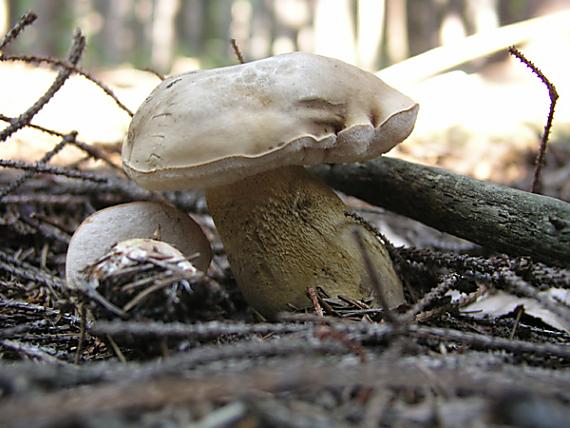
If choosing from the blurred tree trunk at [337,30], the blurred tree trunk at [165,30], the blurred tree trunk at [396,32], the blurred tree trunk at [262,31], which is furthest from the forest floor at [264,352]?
the blurred tree trunk at [262,31]

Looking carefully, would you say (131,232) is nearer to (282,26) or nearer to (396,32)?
(396,32)

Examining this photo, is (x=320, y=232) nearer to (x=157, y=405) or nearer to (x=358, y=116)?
(x=358, y=116)

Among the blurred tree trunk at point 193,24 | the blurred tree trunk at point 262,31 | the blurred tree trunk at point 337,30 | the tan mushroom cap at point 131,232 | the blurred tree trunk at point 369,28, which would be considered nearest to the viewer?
the tan mushroom cap at point 131,232

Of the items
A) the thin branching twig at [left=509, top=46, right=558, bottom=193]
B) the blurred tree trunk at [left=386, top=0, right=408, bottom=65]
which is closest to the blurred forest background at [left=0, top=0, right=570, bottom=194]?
the thin branching twig at [left=509, top=46, right=558, bottom=193]

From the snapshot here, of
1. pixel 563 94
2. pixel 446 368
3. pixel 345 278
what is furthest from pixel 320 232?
pixel 563 94

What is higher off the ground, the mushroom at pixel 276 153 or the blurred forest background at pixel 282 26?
the blurred forest background at pixel 282 26

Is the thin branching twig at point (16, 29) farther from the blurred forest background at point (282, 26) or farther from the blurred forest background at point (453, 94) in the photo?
the blurred forest background at point (282, 26)

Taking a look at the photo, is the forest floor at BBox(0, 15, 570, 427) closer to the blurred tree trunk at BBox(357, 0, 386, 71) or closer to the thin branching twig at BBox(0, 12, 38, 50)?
the thin branching twig at BBox(0, 12, 38, 50)

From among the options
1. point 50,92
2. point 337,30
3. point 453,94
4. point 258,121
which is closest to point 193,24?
point 337,30
